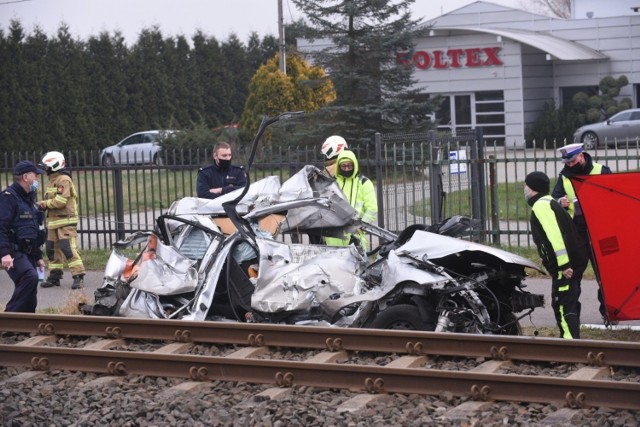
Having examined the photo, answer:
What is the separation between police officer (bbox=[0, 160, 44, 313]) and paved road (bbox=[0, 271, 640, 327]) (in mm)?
647

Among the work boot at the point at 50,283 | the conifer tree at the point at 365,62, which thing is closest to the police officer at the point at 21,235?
the work boot at the point at 50,283

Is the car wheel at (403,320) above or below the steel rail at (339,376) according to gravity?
above

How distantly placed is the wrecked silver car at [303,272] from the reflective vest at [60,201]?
3.30 meters

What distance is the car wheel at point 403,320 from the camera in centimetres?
896

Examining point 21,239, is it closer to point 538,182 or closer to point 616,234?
point 538,182

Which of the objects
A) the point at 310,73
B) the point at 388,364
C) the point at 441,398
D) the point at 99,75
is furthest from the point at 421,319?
the point at 99,75

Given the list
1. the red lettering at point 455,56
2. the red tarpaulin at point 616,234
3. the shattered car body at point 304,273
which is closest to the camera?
the shattered car body at point 304,273

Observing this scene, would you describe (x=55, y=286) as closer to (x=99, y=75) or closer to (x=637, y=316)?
(x=637, y=316)

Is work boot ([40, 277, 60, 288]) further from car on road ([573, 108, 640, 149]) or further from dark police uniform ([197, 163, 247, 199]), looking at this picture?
car on road ([573, 108, 640, 149])

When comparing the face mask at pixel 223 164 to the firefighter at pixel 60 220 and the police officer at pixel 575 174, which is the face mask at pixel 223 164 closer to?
the firefighter at pixel 60 220

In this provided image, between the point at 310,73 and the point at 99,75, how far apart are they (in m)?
11.5

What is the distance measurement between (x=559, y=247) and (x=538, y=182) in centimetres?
58

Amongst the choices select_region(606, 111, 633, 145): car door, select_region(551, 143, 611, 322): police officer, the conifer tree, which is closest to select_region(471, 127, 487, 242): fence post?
select_region(551, 143, 611, 322): police officer

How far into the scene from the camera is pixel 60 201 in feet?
44.6
